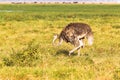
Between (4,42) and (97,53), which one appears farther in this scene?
(4,42)

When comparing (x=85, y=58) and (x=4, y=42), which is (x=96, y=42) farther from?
(x=85, y=58)

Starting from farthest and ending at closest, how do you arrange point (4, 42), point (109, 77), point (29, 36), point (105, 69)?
point (29, 36), point (4, 42), point (105, 69), point (109, 77)

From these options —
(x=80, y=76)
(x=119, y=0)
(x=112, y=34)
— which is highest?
(x=80, y=76)

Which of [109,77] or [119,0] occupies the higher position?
[109,77]

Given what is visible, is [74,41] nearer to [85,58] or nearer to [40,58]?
[85,58]

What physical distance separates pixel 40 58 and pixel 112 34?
1138 centimetres

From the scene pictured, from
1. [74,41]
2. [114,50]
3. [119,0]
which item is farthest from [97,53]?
[119,0]

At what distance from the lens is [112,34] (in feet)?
82.3

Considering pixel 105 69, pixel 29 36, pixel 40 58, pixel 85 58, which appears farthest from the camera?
pixel 29 36

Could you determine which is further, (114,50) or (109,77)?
(114,50)

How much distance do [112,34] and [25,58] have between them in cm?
1193

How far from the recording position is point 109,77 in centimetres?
1180

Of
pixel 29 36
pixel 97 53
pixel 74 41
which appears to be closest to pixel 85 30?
pixel 74 41

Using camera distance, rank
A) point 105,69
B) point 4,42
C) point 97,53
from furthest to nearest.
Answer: point 4,42 < point 97,53 < point 105,69
